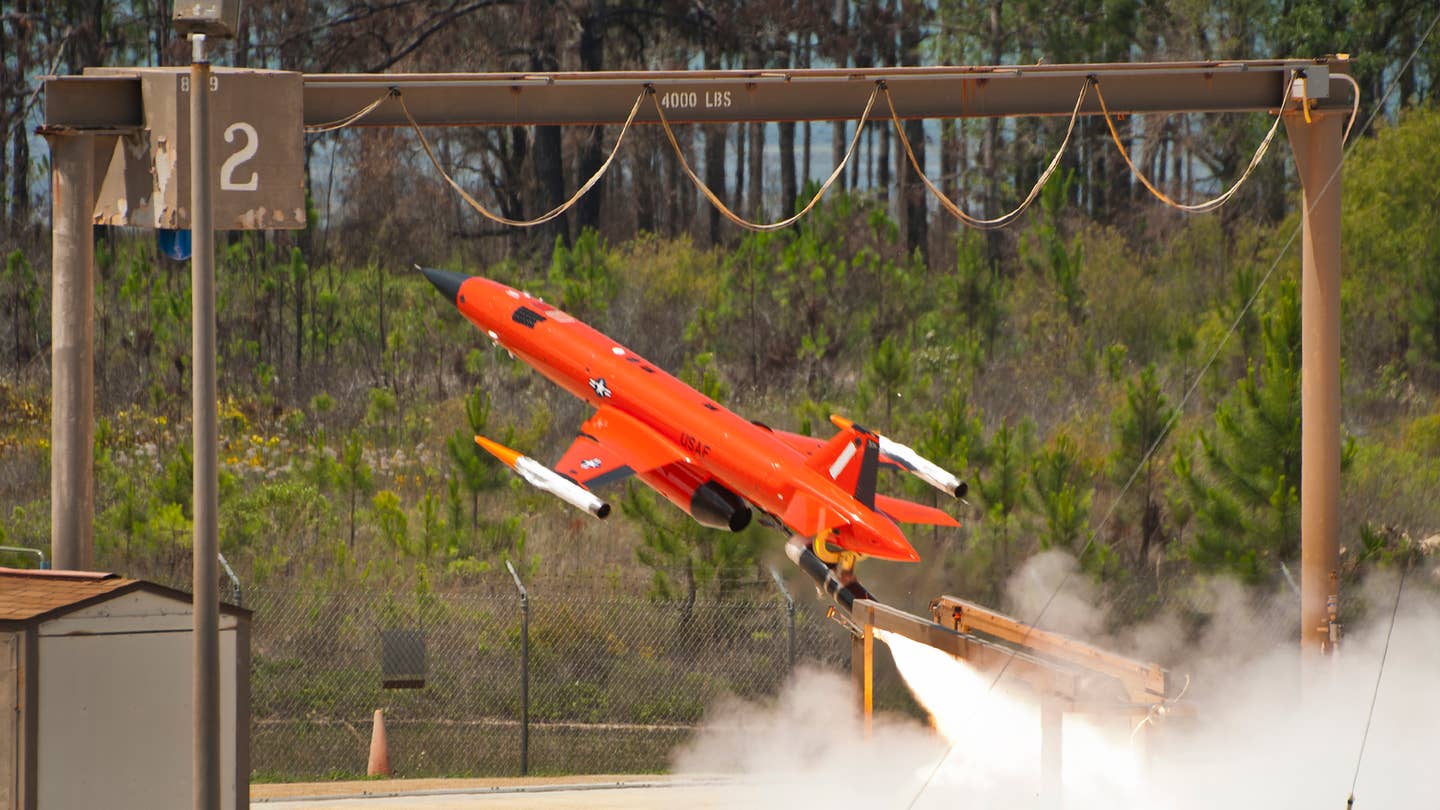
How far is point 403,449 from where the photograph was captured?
29.5 metres

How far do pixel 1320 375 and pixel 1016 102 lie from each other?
3.55m

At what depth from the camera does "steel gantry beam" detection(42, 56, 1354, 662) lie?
14.5m

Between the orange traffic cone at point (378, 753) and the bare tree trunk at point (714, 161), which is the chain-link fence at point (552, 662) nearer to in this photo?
the orange traffic cone at point (378, 753)

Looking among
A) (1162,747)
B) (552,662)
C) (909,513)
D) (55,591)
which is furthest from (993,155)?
(55,591)

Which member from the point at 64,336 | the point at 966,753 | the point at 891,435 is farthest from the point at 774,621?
the point at 64,336

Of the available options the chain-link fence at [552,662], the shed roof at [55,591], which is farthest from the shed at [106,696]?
the chain-link fence at [552,662]

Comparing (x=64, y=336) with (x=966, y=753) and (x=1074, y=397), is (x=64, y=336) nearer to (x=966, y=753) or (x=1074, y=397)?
(x=966, y=753)

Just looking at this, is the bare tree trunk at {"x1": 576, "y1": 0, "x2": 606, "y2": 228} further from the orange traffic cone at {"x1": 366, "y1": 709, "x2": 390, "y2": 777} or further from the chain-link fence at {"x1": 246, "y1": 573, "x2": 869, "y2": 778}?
the orange traffic cone at {"x1": 366, "y1": 709, "x2": 390, "y2": 777}

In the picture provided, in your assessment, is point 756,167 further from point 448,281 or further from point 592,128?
point 448,281

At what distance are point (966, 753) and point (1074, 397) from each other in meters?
18.0

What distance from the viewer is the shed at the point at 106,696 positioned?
411 inches

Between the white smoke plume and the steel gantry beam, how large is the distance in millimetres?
999

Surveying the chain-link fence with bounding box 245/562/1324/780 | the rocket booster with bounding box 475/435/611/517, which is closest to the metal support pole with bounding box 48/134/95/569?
the rocket booster with bounding box 475/435/611/517

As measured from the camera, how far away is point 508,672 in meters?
22.7
